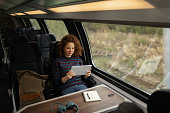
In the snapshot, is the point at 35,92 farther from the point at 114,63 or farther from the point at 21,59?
the point at 114,63

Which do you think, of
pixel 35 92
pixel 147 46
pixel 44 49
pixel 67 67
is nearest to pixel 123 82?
pixel 147 46

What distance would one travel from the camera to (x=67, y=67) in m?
2.41

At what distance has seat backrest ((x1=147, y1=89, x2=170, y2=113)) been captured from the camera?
68 cm

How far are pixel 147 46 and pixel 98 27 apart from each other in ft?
4.14

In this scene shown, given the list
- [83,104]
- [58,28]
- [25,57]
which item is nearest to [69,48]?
[83,104]

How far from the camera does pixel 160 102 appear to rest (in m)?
0.71

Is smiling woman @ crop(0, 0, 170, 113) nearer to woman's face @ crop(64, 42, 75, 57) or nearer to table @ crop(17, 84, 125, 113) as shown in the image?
woman's face @ crop(64, 42, 75, 57)

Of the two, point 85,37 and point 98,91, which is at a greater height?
point 85,37

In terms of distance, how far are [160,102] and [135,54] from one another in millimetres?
1567

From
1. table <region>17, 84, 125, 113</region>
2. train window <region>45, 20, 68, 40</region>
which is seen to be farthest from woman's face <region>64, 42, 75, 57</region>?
train window <region>45, 20, 68, 40</region>

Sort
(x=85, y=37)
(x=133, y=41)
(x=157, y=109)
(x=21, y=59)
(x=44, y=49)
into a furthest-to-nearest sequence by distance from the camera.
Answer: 1. (x=44, y=49)
2. (x=85, y=37)
3. (x=21, y=59)
4. (x=133, y=41)
5. (x=157, y=109)

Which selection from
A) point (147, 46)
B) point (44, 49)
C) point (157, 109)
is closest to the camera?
point (157, 109)

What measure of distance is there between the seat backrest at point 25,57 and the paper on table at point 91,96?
1624 millimetres

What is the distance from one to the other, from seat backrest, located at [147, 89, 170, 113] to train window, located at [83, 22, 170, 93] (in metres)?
1.27
